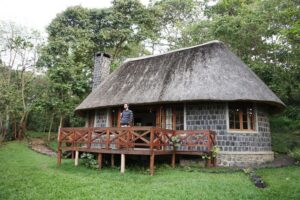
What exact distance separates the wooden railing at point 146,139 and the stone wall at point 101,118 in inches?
113

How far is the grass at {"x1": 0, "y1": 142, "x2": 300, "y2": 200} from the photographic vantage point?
7.20 metres

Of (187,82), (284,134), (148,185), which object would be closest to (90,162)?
(148,185)

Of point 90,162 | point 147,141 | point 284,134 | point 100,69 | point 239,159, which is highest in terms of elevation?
point 100,69

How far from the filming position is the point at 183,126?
1231 centimetres

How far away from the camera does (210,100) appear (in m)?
11.1

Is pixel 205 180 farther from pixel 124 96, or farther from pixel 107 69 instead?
pixel 107 69

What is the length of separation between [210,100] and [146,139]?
3034 mm

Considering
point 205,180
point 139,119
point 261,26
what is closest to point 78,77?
point 139,119

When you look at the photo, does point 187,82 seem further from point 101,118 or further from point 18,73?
point 18,73

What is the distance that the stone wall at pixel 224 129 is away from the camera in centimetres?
1146

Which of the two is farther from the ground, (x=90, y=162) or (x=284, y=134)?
(x=284, y=134)

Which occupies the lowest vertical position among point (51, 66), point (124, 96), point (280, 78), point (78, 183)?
point (78, 183)

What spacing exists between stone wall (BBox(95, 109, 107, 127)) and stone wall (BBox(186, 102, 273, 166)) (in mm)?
4896

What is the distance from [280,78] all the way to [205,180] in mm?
10864
